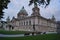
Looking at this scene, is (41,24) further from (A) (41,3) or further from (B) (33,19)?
(A) (41,3)

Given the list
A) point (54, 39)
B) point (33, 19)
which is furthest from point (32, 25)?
point (54, 39)

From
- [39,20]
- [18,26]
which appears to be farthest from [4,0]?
[18,26]

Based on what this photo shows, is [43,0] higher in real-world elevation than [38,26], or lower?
higher

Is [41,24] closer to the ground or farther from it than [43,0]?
closer to the ground

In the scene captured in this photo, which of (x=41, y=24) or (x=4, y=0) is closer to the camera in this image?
(x=4, y=0)

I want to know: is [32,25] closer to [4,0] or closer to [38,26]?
[38,26]

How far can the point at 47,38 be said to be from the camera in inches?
554

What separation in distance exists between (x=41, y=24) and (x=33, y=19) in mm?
1758

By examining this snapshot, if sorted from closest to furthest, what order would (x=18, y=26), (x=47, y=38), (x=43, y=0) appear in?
(x=43, y=0) < (x=47, y=38) < (x=18, y=26)

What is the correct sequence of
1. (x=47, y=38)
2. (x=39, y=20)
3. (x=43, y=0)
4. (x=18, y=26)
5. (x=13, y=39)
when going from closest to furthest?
1. (x=43, y=0)
2. (x=13, y=39)
3. (x=47, y=38)
4. (x=39, y=20)
5. (x=18, y=26)

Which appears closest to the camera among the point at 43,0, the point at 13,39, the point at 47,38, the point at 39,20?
the point at 43,0

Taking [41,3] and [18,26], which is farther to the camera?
[18,26]

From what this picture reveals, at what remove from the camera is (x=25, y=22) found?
2956cm

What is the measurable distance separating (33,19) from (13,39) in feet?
53.5
